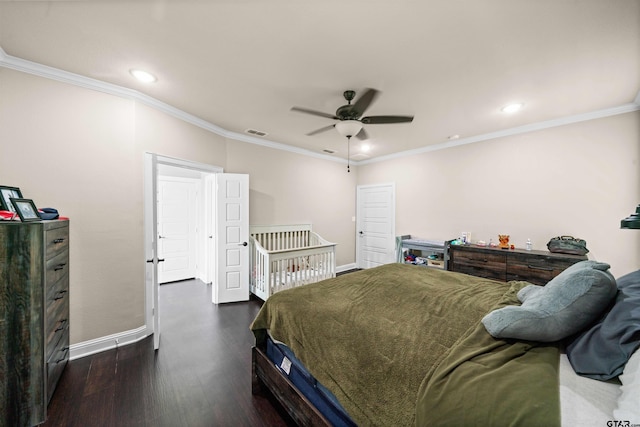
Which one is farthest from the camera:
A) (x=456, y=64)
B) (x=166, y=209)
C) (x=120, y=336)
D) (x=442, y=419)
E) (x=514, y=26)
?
(x=166, y=209)

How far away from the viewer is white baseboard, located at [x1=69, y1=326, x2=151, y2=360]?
7.32 feet

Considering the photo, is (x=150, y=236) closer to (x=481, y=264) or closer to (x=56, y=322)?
(x=56, y=322)

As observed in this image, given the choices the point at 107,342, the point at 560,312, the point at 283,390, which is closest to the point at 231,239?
the point at 107,342

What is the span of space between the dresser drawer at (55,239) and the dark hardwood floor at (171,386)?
43.2 inches

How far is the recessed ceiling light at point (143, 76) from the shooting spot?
2174mm

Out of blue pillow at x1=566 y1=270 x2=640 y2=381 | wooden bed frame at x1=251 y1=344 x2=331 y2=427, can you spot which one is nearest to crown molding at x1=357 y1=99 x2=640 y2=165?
blue pillow at x1=566 y1=270 x2=640 y2=381

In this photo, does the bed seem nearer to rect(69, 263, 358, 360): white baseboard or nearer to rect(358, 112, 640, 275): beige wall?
rect(69, 263, 358, 360): white baseboard

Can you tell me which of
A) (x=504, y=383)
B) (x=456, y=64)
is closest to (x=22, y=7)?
(x=456, y=64)

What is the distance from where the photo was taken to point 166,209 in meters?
4.69

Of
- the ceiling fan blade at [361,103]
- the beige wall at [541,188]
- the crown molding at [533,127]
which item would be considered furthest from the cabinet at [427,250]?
the ceiling fan blade at [361,103]

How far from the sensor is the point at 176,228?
482 centimetres

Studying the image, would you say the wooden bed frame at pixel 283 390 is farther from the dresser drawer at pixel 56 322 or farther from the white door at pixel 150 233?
the white door at pixel 150 233

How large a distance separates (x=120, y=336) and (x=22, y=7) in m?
Result: 2.79

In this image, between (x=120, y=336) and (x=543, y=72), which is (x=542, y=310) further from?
(x=120, y=336)
